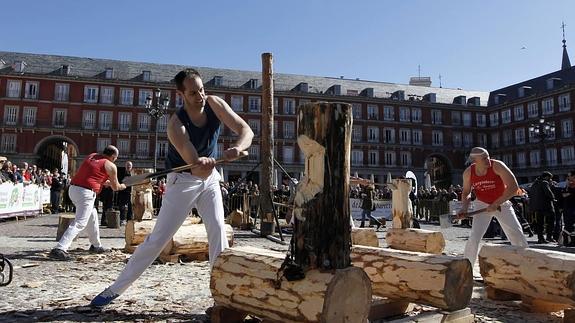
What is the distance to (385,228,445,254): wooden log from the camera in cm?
794

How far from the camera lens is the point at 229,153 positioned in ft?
11.5

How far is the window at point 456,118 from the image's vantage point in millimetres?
61094

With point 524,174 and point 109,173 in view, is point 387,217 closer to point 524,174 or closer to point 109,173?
point 109,173

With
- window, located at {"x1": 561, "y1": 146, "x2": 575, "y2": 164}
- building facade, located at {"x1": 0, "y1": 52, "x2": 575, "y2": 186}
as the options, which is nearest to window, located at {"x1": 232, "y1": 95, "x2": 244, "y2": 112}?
building facade, located at {"x1": 0, "y1": 52, "x2": 575, "y2": 186}

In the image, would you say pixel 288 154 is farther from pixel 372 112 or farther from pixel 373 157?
pixel 372 112

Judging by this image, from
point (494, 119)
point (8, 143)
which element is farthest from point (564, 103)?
point (8, 143)

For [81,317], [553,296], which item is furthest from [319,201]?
[553,296]

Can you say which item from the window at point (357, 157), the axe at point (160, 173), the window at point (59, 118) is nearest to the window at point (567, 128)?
the window at point (357, 157)

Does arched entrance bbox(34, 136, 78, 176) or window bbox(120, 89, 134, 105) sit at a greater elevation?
window bbox(120, 89, 134, 105)

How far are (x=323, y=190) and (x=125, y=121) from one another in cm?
5218

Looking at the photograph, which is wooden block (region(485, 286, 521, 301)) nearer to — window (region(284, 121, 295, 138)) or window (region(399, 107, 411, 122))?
window (region(284, 121, 295, 138))

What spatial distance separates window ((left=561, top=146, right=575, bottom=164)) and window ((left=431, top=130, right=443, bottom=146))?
557 inches

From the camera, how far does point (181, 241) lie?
6777 millimetres

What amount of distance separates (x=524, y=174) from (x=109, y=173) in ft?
194
